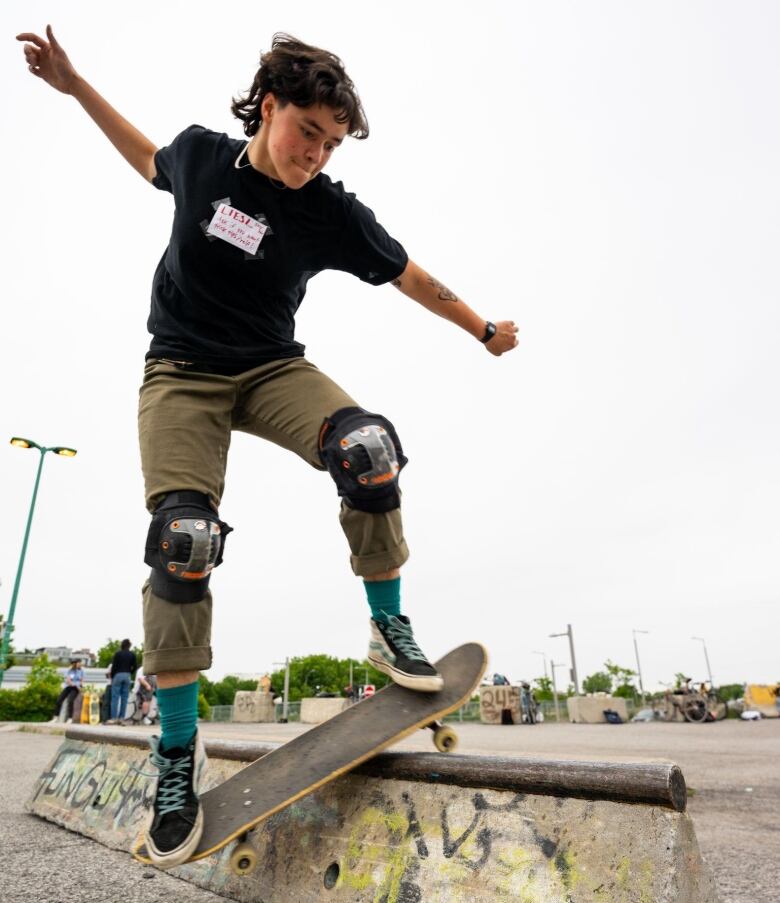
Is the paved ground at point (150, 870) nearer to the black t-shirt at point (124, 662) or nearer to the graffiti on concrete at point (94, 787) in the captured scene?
the graffiti on concrete at point (94, 787)

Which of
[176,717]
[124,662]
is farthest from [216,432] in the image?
[124,662]

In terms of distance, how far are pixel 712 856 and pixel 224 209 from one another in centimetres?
298

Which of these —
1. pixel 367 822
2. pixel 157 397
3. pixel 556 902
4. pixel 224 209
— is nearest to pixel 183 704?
pixel 367 822

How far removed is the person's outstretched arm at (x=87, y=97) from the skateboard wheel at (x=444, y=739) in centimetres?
234

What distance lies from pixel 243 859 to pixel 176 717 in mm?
438

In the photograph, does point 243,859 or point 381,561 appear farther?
point 381,561

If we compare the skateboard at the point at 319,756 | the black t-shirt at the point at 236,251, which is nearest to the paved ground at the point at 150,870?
the skateboard at the point at 319,756

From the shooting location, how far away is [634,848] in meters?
1.28

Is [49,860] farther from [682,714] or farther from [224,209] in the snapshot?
[682,714]

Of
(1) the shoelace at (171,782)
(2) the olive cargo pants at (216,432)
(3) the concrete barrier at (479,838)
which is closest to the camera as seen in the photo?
(3) the concrete barrier at (479,838)

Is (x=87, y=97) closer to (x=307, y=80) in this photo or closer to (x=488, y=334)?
(x=307, y=80)

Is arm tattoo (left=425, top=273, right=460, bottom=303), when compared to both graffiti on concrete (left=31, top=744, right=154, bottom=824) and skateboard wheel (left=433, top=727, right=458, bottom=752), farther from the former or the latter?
graffiti on concrete (left=31, top=744, right=154, bottom=824)

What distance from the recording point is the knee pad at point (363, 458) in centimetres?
213

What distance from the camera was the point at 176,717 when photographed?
1987 mm
